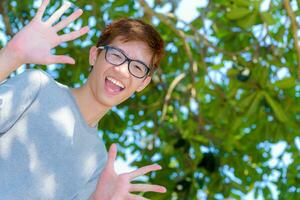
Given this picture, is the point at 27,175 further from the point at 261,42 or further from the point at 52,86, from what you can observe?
the point at 261,42

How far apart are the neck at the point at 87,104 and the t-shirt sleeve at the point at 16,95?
0.15 meters

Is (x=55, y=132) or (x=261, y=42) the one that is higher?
(x=55, y=132)

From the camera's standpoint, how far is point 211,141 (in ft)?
11.3

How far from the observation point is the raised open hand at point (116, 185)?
1.52 m

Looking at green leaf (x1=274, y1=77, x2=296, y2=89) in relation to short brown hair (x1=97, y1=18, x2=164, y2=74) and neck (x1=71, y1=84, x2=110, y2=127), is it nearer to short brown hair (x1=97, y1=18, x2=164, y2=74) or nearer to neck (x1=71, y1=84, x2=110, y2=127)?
short brown hair (x1=97, y1=18, x2=164, y2=74)

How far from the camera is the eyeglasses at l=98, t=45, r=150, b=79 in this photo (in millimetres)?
1614

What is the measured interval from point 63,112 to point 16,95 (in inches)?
5.8

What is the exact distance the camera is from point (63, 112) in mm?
1527

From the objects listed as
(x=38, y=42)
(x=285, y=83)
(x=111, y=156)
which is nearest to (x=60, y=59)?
(x=38, y=42)

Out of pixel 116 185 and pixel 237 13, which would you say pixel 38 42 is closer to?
pixel 116 185

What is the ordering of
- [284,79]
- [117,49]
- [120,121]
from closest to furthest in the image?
[117,49] < [284,79] < [120,121]

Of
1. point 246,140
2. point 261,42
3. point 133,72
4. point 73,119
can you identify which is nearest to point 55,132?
point 73,119

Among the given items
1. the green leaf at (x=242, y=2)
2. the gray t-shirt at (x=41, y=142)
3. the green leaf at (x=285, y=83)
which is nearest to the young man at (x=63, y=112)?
the gray t-shirt at (x=41, y=142)

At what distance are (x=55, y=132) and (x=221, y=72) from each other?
2.03 metres
